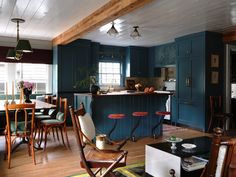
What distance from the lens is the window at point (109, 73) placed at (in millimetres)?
7930

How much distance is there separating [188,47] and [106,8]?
3.29 meters

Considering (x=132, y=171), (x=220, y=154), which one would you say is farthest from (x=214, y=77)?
(x=220, y=154)

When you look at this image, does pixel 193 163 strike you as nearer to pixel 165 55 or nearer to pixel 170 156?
pixel 170 156

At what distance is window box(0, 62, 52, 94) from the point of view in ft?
21.3

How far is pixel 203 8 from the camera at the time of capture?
12.9ft

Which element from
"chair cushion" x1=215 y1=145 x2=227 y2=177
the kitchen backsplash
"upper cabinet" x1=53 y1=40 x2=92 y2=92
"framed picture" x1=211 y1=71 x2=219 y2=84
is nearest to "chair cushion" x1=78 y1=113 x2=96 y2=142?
"chair cushion" x1=215 y1=145 x2=227 y2=177

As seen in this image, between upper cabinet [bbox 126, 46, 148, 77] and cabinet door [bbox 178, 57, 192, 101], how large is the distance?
191cm

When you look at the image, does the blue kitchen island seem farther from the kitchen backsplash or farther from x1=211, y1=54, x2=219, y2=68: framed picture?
the kitchen backsplash

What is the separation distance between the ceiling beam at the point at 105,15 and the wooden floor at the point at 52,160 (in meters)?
2.29

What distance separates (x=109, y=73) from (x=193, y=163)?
18.3 feet

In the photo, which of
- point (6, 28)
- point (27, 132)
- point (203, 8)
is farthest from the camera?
point (6, 28)

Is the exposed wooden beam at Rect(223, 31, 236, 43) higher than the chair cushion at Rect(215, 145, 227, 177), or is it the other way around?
the exposed wooden beam at Rect(223, 31, 236, 43)

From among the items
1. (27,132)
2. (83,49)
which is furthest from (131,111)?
(83,49)

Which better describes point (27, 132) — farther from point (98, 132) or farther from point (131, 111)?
point (131, 111)
